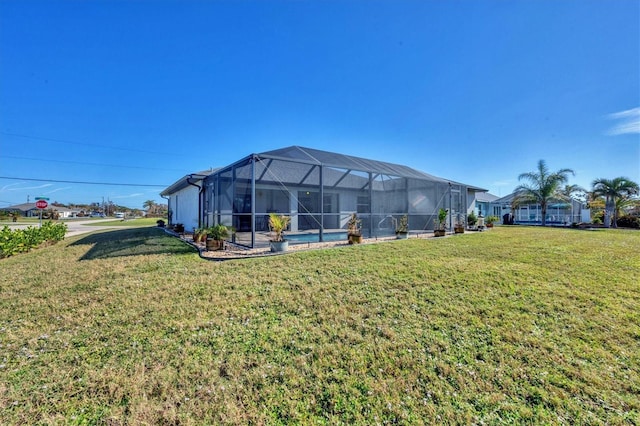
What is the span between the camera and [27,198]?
54.2m

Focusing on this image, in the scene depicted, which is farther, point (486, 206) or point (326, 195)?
point (486, 206)

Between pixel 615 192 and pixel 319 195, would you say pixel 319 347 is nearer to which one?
pixel 319 195

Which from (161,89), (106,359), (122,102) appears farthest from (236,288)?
(122,102)

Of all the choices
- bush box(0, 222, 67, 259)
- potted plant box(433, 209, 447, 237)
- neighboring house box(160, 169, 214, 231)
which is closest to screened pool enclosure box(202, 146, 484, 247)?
neighboring house box(160, 169, 214, 231)

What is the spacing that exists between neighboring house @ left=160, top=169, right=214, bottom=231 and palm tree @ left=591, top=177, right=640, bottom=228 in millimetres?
26274

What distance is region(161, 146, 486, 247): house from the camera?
8961 millimetres

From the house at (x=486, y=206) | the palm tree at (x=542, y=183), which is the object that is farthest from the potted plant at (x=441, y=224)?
the house at (x=486, y=206)

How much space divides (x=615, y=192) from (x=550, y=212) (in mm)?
6161

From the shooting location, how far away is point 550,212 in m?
23.6

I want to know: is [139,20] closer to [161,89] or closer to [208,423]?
[161,89]

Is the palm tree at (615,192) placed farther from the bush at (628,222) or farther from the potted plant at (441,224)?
the potted plant at (441,224)

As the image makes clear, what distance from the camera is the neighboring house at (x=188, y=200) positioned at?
11332mm

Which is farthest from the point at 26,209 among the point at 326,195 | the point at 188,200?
the point at 326,195

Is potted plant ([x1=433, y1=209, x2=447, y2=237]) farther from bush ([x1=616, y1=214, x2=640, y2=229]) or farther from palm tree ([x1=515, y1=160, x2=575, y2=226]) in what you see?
bush ([x1=616, y1=214, x2=640, y2=229])
